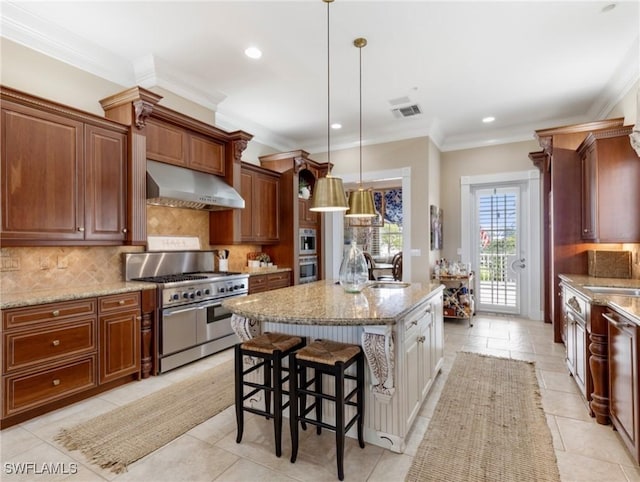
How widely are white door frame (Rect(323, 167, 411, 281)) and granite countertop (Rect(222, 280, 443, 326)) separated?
2589 mm

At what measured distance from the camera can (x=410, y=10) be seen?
2.80 metres

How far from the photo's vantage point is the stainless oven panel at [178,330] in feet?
11.1

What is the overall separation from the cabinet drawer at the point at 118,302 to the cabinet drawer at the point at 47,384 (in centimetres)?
41

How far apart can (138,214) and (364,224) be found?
540 cm

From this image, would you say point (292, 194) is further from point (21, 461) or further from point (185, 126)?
point (21, 461)

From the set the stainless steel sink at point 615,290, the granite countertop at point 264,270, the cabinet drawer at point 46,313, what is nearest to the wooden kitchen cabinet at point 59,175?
the cabinet drawer at point 46,313

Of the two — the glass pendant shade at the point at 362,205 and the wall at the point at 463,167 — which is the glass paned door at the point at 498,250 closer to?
the wall at the point at 463,167

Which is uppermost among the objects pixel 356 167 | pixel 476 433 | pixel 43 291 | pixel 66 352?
pixel 356 167

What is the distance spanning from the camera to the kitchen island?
193 centimetres

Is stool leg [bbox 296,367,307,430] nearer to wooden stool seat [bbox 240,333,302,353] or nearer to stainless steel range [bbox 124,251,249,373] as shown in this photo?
wooden stool seat [bbox 240,333,302,353]

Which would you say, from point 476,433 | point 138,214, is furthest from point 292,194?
point 476,433

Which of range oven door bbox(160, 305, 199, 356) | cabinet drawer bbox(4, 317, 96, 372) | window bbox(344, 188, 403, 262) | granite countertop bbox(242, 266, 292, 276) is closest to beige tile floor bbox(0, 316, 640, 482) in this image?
cabinet drawer bbox(4, 317, 96, 372)

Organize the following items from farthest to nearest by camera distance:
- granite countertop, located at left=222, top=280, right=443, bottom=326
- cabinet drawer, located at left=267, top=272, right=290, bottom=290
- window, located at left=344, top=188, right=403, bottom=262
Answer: window, located at left=344, top=188, right=403, bottom=262 < cabinet drawer, located at left=267, top=272, right=290, bottom=290 < granite countertop, located at left=222, top=280, right=443, bottom=326

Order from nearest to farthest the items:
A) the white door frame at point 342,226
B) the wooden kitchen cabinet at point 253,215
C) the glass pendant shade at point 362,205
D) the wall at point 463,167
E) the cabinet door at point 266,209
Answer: the glass pendant shade at point 362,205 < the wooden kitchen cabinet at point 253,215 < the cabinet door at point 266,209 < the white door frame at point 342,226 < the wall at point 463,167
